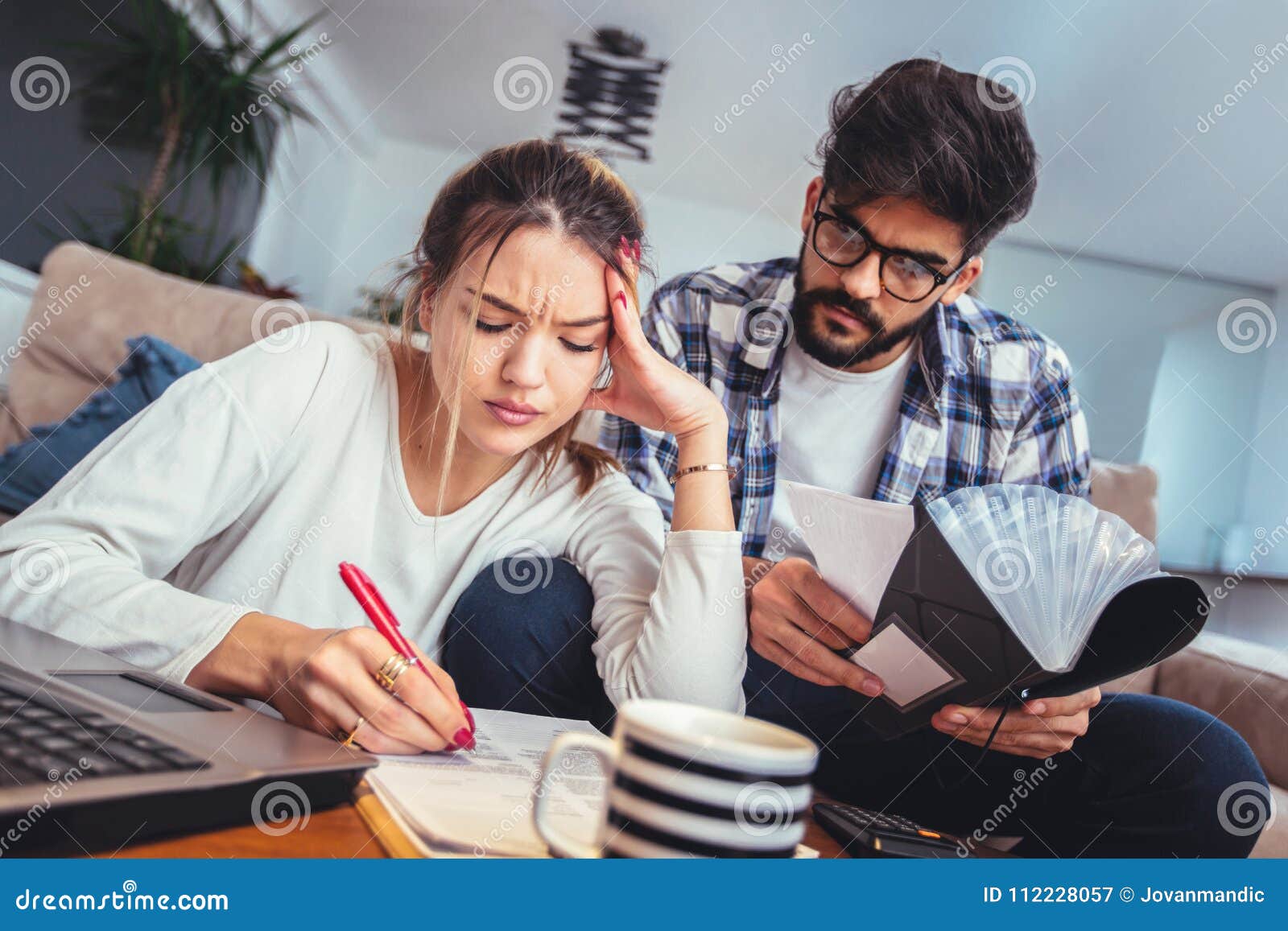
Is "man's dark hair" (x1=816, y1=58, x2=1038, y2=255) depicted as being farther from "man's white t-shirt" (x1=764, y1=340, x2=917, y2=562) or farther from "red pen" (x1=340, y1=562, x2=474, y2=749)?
"red pen" (x1=340, y1=562, x2=474, y2=749)

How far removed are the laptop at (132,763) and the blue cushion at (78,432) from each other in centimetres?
110

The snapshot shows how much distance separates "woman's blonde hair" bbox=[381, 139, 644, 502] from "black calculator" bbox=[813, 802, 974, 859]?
599 millimetres

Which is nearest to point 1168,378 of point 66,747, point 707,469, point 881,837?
point 707,469

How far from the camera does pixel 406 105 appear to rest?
6.43 metres

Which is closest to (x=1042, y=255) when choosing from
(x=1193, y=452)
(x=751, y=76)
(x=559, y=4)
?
(x=1193, y=452)

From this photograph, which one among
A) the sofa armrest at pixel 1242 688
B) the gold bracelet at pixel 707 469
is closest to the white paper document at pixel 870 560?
the gold bracelet at pixel 707 469

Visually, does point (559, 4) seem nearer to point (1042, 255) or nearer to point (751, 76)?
point (751, 76)

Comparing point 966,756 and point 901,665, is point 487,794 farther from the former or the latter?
point 966,756

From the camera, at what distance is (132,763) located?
17.3 inches

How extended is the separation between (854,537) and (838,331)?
0.85 metres

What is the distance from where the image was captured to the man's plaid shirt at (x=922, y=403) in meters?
1.59

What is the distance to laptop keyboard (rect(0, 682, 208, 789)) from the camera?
16.0 inches

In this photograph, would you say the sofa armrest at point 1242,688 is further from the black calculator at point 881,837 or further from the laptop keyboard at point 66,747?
the laptop keyboard at point 66,747

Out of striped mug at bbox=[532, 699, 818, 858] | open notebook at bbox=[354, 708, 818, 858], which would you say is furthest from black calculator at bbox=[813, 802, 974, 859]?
striped mug at bbox=[532, 699, 818, 858]
